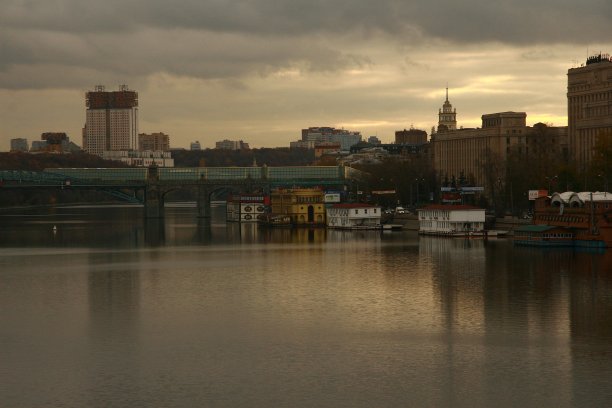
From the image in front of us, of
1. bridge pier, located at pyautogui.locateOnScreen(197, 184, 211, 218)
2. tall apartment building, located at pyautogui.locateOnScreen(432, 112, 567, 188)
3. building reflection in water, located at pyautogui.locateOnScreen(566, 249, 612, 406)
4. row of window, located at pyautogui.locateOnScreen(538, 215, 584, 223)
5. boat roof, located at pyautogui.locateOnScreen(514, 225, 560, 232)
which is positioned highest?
tall apartment building, located at pyautogui.locateOnScreen(432, 112, 567, 188)

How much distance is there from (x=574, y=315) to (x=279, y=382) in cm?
1657

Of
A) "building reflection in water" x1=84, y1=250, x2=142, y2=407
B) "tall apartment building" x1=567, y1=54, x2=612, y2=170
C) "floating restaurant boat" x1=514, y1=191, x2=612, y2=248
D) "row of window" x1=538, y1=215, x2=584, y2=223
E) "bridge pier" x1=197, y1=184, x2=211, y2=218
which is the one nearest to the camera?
"building reflection in water" x1=84, y1=250, x2=142, y2=407

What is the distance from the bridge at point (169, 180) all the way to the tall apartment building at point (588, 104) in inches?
1434

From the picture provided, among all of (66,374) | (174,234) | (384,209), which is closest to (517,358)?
(66,374)

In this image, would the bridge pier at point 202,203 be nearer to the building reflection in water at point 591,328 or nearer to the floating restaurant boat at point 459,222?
the floating restaurant boat at point 459,222

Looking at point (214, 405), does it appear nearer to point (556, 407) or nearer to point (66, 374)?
point (66, 374)

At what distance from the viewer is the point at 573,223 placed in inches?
3201

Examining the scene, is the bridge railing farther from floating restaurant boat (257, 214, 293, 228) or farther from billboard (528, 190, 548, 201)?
billboard (528, 190, 548, 201)

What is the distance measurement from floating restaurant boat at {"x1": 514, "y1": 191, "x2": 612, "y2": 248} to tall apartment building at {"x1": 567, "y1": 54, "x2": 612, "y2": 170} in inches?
1744

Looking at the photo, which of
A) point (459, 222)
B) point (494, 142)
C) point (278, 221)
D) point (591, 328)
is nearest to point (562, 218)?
point (459, 222)

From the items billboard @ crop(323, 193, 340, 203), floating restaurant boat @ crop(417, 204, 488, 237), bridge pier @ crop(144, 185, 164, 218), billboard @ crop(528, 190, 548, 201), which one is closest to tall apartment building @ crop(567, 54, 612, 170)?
billboard @ crop(323, 193, 340, 203)

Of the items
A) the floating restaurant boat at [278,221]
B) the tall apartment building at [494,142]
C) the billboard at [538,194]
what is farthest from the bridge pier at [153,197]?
the billboard at [538,194]

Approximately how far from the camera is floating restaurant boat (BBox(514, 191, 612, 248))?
256 ft

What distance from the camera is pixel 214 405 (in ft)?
108
